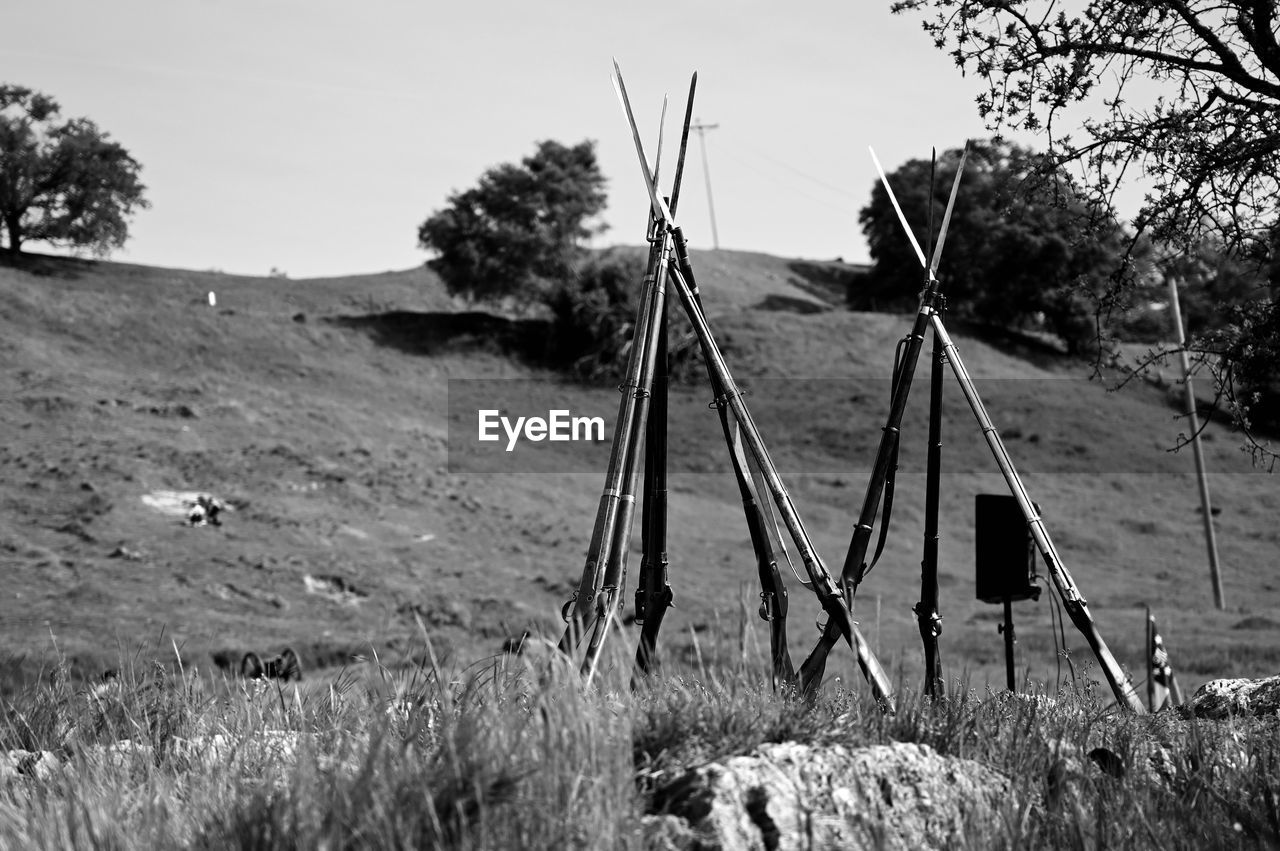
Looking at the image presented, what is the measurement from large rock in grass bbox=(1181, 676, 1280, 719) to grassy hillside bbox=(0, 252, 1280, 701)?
976 centimetres

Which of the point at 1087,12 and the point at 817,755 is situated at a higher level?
the point at 1087,12

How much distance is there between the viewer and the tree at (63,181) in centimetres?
6562

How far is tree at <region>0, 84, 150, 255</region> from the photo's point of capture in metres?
65.6

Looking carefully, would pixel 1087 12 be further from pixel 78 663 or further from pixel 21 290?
pixel 21 290

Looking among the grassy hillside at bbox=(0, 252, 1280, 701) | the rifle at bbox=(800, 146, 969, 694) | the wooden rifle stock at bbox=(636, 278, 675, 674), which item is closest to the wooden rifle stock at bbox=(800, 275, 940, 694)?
the rifle at bbox=(800, 146, 969, 694)

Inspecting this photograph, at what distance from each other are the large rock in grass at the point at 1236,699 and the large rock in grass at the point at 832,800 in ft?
10.3

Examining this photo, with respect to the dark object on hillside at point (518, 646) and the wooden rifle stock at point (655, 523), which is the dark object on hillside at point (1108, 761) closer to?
the wooden rifle stock at point (655, 523)

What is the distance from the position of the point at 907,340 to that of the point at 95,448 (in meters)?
38.1

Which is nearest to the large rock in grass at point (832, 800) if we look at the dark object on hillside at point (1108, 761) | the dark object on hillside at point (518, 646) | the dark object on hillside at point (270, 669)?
the dark object on hillside at point (1108, 761)

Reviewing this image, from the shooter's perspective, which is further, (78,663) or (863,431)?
(863,431)

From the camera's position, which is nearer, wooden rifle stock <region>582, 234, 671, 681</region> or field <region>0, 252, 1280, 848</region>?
field <region>0, 252, 1280, 848</region>

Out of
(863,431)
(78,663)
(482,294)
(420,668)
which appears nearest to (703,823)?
(420,668)

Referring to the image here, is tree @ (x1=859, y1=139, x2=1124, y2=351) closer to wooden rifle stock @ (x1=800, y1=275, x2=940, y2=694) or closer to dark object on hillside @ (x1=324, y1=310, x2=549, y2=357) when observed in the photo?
dark object on hillside @ (x1=324, y1=310, x2=549, y2=357)

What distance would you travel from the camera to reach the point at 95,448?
41.5 meters
